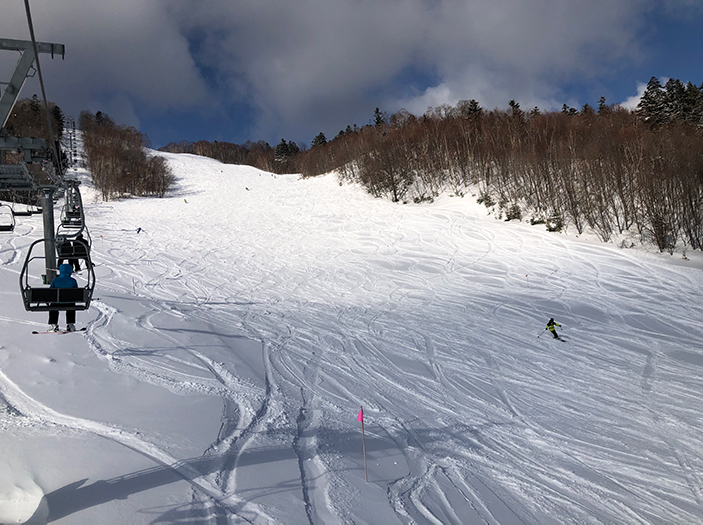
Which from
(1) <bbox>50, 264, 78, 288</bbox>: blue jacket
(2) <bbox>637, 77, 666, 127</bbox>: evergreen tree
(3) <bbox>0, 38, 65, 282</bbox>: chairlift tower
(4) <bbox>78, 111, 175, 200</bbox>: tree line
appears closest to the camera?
(3) <bbox>0, 38, 65, 282</bbox>: chairlift tower

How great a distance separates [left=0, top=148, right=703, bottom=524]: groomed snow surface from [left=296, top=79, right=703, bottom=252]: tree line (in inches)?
205

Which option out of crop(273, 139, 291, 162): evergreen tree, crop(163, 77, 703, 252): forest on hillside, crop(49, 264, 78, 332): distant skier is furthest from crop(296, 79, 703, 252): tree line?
crop(273, 139, 291, 162): evergreen tree

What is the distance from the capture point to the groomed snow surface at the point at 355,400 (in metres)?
4.68

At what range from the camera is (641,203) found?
69.9 feet

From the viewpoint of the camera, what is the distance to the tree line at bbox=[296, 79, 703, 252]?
65.4 ft

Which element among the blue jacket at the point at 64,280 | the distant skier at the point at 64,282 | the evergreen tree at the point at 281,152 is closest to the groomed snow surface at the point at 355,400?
the distant skier at the point at 64,282

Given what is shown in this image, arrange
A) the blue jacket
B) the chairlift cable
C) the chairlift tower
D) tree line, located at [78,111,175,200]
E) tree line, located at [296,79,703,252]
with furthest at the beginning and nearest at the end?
tree line, located at [78,111,175,200]
tree line, located at [296,79,703,252]
the blue jacket
the chairlift tower
the chairlift cable

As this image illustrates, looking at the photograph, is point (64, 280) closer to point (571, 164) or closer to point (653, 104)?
point (571, 164)

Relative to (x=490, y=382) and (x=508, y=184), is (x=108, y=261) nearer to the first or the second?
(x=490, y=382)

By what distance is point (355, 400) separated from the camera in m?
7.47

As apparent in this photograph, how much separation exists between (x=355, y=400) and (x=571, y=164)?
24364mm

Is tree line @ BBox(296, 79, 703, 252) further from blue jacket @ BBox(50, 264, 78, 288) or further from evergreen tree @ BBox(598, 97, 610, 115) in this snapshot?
blue jacket @ BBox(50, 264, 78, 288)

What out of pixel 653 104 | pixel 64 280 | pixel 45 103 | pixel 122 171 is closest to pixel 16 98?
pixel 45 103

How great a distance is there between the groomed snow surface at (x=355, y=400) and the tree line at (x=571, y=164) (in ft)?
17.1
